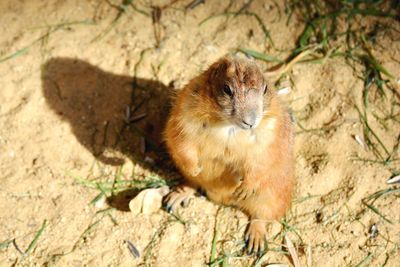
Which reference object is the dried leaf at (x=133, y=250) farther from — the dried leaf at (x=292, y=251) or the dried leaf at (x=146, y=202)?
the dried leaf at (x=292, y=251)

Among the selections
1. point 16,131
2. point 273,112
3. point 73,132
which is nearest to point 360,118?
point 273,112

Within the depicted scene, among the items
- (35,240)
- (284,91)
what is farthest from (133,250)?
(284,91)

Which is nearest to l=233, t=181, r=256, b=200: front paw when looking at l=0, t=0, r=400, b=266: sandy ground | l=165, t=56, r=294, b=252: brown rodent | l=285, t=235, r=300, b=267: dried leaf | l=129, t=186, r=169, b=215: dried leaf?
l=165, t=56, r=294, b=252: brown rodent

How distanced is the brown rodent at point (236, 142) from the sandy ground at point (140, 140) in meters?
0.17

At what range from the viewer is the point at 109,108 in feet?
13.6

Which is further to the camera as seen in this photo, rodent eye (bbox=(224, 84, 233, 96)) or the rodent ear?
the rodent ear

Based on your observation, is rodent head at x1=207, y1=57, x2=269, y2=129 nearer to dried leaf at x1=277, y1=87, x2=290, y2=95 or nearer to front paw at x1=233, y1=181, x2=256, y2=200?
front paw at x1=233, y1=181, x2=256, y2=200

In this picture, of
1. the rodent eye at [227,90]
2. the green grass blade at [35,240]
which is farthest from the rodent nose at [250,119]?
the green grass blade at [35,240]

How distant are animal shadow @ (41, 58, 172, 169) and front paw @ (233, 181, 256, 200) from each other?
2.20ft

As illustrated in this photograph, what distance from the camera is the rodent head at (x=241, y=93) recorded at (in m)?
2.95

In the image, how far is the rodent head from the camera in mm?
2947

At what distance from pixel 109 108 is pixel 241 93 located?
148 centimetres

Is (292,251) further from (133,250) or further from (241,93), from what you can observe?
(241,93)

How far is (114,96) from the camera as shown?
4176mm
